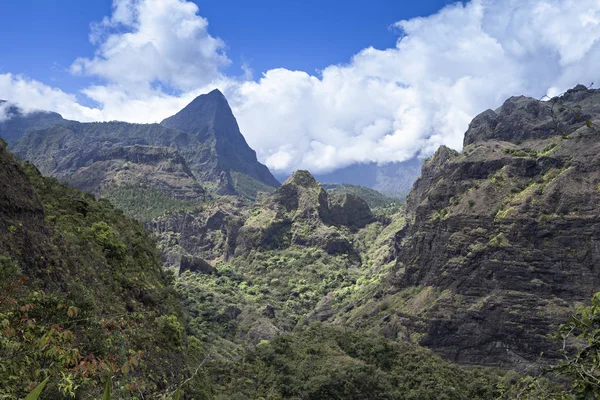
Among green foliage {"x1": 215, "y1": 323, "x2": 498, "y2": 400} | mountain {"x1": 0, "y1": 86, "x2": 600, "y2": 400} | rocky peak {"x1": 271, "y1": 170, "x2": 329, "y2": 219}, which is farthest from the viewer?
rocky peak {"x1": 271, "y1": 170, "x2": 329, "y2": 219}

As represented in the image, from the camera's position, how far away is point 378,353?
188ft

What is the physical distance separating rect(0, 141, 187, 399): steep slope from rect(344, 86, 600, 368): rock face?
56.4 m

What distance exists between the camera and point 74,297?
15531mm

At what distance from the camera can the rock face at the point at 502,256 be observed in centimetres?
6775

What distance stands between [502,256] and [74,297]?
76680mm

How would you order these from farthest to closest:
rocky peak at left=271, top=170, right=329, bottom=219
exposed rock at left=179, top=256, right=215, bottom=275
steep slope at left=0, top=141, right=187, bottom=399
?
1. rocky peak at left=271, top=170, right=329, bottom=219
2. exposed rock at left=179, top=256, right=215, bottom=275
3. steep slope at left=0, top=141, right=187, bottom=399

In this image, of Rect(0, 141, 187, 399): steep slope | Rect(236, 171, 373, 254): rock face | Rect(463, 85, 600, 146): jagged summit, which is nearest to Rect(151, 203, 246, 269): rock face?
Rect(236, 171, 373, 254): rock face

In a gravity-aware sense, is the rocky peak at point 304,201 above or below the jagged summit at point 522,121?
below

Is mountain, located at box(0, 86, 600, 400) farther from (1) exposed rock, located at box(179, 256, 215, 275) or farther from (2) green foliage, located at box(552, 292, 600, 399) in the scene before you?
(1) exposed rock, located at box(179, 256, 215, 275)

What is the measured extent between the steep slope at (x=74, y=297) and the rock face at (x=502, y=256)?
185 ft

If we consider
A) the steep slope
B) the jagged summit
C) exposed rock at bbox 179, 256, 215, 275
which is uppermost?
the jagged summit

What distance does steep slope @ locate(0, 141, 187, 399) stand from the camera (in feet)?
28.2

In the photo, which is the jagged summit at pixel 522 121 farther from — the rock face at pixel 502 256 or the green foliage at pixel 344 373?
the green foliage at pixel 344 373

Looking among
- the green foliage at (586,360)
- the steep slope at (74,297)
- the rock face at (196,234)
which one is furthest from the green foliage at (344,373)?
the rock face at (196,234)
